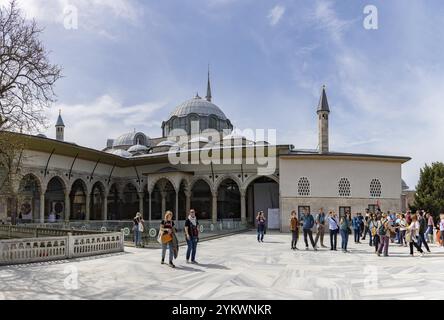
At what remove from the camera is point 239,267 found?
8680 mm

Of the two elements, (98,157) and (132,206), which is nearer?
(98,157)

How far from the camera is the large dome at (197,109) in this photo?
123 feet

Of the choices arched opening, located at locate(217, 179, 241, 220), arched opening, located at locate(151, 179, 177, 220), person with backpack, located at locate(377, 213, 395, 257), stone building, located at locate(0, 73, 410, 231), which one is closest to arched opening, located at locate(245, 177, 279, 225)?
stone building, located at locate(0, 73, 410, 231)

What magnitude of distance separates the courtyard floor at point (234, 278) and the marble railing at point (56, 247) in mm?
480

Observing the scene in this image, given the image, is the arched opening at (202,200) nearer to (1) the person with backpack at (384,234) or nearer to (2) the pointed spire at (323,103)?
(2) the pointed spire at (323,103)

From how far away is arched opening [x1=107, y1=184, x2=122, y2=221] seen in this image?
96.4ft

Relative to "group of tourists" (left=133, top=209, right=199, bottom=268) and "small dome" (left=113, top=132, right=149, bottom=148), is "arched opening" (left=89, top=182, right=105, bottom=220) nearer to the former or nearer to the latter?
"small dome" (left=113, top=132, right=149, bottom=148)

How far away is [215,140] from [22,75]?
24297 millimetres

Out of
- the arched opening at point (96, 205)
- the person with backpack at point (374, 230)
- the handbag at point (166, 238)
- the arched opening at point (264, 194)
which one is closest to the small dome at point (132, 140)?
the arched opening at point (96, 205)

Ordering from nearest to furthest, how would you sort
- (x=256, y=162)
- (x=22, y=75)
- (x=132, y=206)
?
(x=22, y=75) → (x=256, y=162) → (x=132, y=206)

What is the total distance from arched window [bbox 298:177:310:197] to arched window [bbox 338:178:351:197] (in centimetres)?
187
